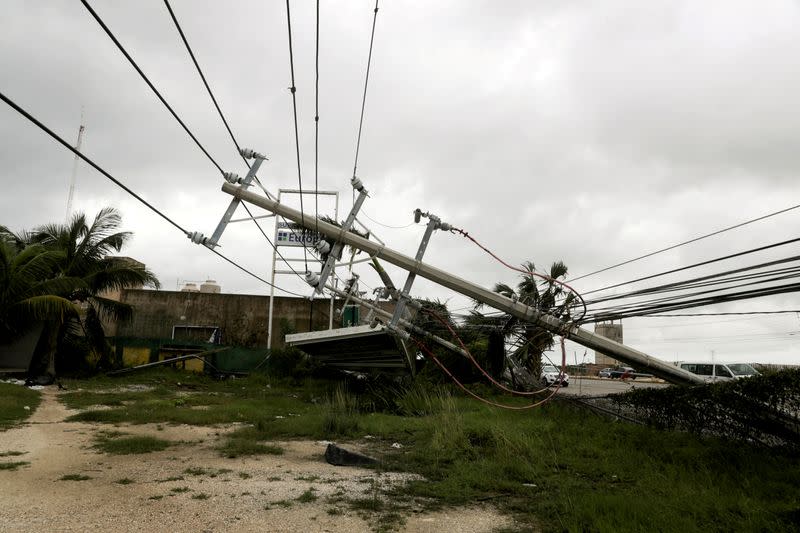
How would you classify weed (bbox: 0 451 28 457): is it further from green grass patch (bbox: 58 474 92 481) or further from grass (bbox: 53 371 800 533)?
grass (bbox: 53 371 800 533)

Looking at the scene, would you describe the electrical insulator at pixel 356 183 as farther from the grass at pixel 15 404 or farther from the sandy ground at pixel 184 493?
the grass at pixel 15 404

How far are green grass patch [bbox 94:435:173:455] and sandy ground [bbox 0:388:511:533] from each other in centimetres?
20

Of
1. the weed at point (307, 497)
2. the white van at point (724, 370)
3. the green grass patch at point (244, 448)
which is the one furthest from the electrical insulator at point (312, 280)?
the white van at point (724, 370)

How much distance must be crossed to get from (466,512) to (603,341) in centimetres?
746

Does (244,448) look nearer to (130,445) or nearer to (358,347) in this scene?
(130,445)

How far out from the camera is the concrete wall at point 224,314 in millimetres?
26938

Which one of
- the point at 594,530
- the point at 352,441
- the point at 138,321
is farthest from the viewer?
the point at 138,321

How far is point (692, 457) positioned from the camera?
7762 mm

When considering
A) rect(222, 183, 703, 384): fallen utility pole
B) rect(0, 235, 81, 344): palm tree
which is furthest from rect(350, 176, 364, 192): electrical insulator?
rect(0, 235, 81, 344): palm tree

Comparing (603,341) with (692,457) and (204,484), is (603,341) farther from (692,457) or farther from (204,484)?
(204,484)

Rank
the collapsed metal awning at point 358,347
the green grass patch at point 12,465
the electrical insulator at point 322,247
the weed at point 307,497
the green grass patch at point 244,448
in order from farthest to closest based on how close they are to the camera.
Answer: the collapsed metal awning at point 358,347 < the electrical insulator at point 322,247 < the green grass patch at point 244,448 < the green grass patch at point 12,465 < the weed at point 307,497

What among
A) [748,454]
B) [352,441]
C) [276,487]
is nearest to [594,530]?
[276,487]

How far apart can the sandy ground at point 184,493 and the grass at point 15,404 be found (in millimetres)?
1780

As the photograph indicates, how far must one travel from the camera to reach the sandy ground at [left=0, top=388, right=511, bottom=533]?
5082 millimetres
